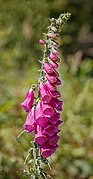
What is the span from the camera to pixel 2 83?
17.1 ft

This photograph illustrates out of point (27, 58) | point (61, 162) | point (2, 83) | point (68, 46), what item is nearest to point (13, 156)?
point (61, 162)

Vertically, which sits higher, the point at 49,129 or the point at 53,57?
the point at 53,57

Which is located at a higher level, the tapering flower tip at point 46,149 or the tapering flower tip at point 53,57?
the tapering flower tip at point 53,57

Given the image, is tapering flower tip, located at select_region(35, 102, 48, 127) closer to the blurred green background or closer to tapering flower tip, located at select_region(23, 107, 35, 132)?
tapering flower tip, located at select_region(23, 107, 35, 132)

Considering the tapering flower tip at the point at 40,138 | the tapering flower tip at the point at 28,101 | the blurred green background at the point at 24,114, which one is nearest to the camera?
the tapering flower tip at the point at 40,138

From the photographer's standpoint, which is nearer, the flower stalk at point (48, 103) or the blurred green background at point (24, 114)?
the flower stalk at point (48, 103)

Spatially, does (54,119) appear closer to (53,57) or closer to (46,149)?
(46,149)

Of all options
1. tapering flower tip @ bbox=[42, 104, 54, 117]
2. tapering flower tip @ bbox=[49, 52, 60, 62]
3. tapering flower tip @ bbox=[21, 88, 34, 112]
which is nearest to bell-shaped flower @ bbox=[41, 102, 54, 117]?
tapering flower tip @ bbox=[42, 104, 54, 117]

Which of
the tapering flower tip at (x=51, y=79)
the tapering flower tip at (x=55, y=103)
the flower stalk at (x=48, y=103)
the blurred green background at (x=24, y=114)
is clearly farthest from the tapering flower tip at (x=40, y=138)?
the blurred green background at (x=24, y=114)

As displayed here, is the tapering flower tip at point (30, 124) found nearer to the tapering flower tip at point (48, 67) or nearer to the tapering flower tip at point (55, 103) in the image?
the tapering flower tip at point (55, 103)

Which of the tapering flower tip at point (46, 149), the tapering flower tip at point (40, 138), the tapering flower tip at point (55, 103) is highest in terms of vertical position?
the tapering flower tip at point (55, 103)

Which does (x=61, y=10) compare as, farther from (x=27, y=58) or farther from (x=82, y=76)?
(x=82, y=76)

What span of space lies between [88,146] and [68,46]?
525 cm

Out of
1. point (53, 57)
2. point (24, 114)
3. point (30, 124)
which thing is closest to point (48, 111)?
point (30, 124)
